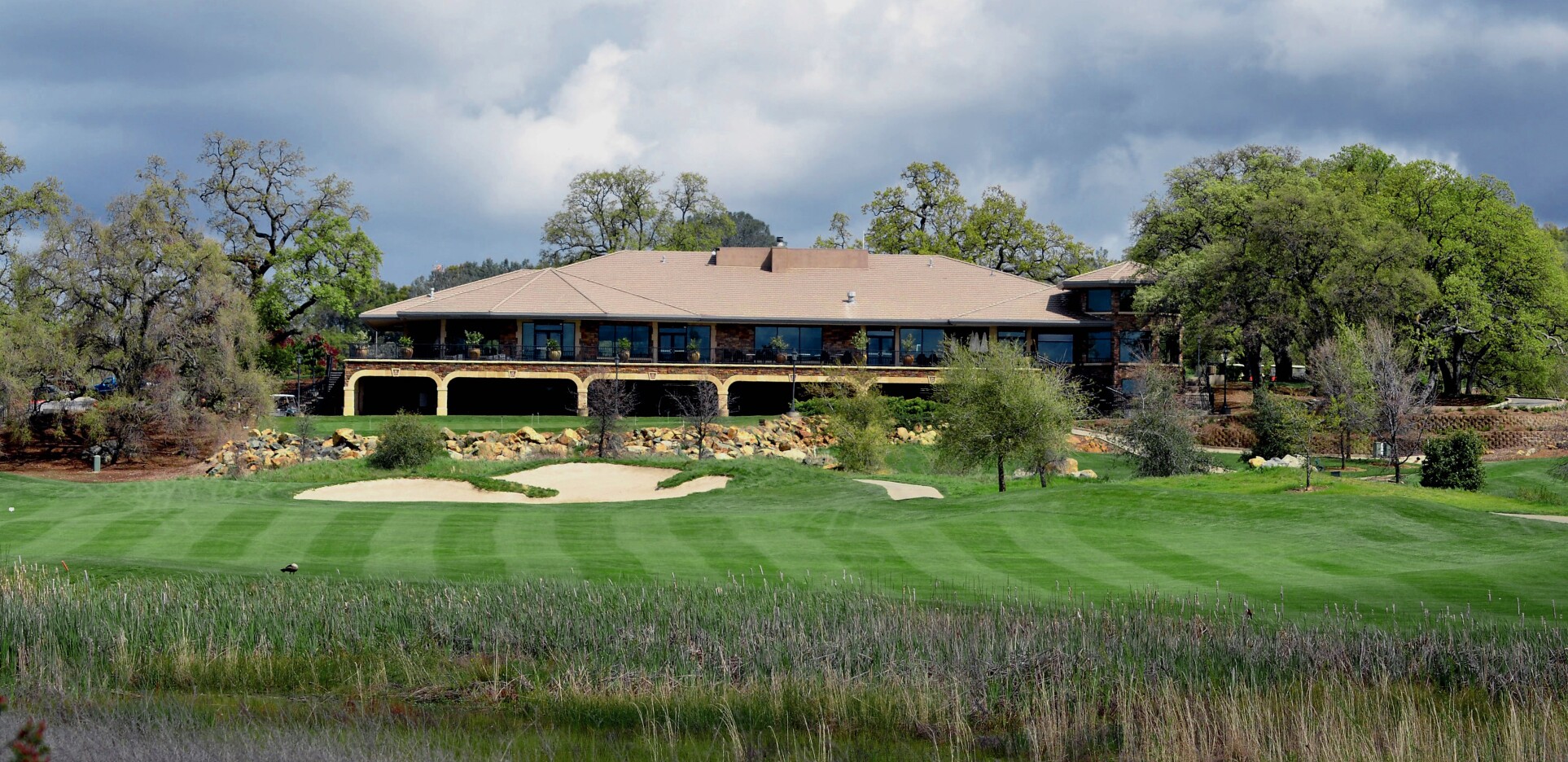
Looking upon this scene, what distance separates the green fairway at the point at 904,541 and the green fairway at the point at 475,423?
54.2 feet

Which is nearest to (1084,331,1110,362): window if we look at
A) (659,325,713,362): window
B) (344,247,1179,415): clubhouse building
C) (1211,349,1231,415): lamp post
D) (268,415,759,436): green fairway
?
(344,247,1179,415): clubhouse building

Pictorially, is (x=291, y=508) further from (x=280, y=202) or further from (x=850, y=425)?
(x=280, y=202)

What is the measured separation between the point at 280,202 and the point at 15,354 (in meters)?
Result: 16.7

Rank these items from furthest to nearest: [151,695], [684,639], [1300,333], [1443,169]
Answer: [1443,169]
[1300,333]
[684,639]
[151,695]

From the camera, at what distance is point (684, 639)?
10648mm

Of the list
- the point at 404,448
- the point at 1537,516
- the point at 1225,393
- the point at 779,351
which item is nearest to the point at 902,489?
the point at 1537,516

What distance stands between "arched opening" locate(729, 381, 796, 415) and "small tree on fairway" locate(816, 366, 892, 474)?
1367 centimetres

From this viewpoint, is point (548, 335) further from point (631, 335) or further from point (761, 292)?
point (761, 292)

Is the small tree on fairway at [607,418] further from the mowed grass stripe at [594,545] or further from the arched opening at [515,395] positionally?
the mowed grass stripe at [594,545]

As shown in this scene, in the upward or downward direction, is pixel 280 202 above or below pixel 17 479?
above

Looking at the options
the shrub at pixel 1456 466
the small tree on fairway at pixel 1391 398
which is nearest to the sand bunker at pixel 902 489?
the small tree on fairway at pixel 1391 398

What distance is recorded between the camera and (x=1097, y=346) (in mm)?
50312

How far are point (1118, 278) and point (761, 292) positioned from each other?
14.2 metres

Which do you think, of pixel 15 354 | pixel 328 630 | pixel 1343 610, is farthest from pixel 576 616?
pixel 15 354
